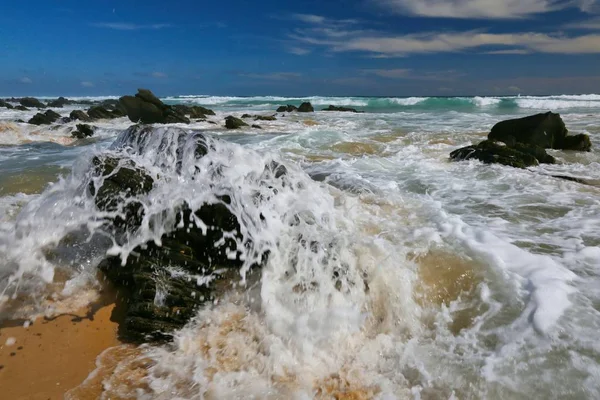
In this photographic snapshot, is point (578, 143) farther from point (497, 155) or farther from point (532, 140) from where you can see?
point (497, 155)

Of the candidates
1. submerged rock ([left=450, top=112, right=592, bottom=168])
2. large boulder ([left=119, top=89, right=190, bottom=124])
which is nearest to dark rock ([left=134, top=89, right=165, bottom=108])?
large boulder ([left=119, top=89, right=190, bottom=124])

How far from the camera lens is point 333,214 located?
14.1ft

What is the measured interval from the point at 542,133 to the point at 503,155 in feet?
10.3

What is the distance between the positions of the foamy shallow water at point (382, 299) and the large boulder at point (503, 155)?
303 centimetres

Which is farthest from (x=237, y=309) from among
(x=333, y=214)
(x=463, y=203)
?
(x=463, y=203)

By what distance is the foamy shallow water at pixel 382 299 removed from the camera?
2.36m

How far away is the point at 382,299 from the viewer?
305 centimetres

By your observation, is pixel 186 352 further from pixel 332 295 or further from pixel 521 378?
pixel 521 378

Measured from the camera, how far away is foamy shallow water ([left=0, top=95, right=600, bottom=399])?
236 centimetres

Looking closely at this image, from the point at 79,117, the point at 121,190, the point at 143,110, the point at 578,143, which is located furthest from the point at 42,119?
the point at 578,143

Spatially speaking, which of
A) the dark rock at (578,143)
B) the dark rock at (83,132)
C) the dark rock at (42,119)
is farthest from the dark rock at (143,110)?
the dark rock at (578,143)

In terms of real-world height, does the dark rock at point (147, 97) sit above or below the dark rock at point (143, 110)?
above

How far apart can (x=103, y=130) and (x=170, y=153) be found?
584 inches

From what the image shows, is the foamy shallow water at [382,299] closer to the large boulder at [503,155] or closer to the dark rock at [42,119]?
the large boulder at [503,155]
